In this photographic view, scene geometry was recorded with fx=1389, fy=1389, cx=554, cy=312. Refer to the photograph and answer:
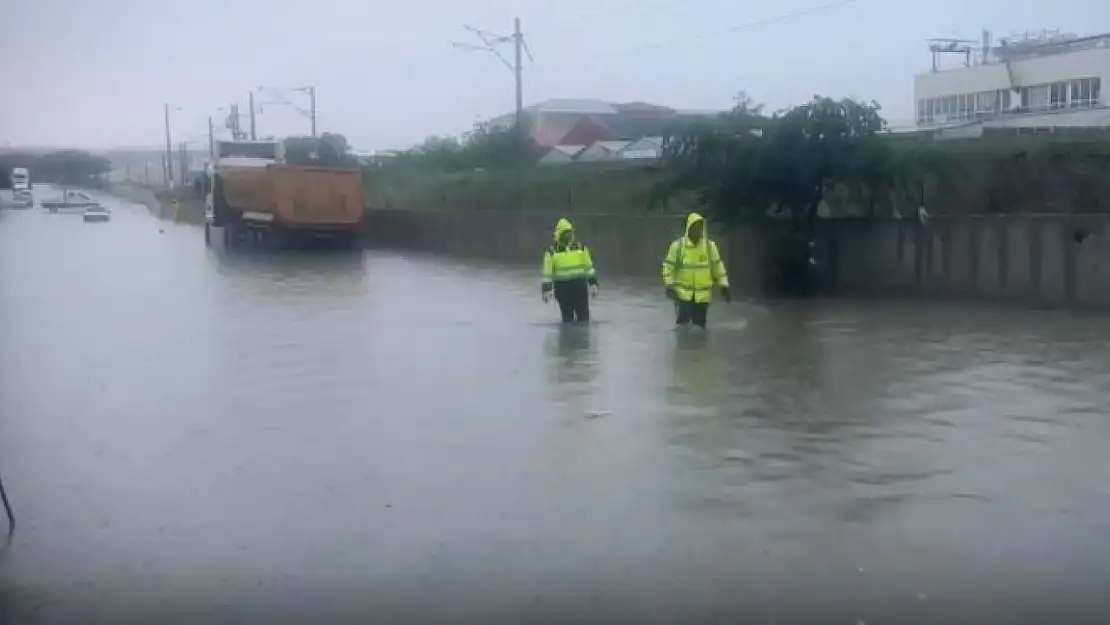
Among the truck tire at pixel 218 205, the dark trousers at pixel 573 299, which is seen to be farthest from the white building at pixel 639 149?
the dark trousers at pixel 573 299

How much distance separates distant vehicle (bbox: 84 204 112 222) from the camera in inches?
2218

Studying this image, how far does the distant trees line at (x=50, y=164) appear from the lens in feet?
34.1

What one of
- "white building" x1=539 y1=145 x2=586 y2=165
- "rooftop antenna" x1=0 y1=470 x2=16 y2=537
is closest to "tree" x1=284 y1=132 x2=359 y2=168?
"white building" x1=539 y1=145 x2=586 y2=165

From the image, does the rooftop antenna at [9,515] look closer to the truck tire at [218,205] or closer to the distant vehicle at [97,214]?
the truck tire at [218,205]

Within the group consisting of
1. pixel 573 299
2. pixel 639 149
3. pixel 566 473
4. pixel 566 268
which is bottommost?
pixel 566 473

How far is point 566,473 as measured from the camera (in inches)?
380

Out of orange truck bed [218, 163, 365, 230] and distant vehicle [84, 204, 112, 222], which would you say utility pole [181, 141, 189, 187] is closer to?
distant vehicle [84, 204, 112, 222]

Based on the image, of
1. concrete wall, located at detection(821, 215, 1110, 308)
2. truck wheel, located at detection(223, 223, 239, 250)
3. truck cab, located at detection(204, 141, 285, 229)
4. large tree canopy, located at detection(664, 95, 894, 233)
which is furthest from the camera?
truck cab, located at detection(204, 141, 285, 229)

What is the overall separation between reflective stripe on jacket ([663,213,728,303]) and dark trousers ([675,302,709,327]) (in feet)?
0.61

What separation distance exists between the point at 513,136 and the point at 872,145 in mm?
28188

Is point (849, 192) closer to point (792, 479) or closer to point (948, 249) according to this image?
point (948, 249)

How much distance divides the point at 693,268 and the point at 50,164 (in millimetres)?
8344

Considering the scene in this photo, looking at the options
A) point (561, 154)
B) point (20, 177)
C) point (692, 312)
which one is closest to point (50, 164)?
point (20, 177)

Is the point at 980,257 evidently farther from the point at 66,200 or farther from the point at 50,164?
the point at 66,200
